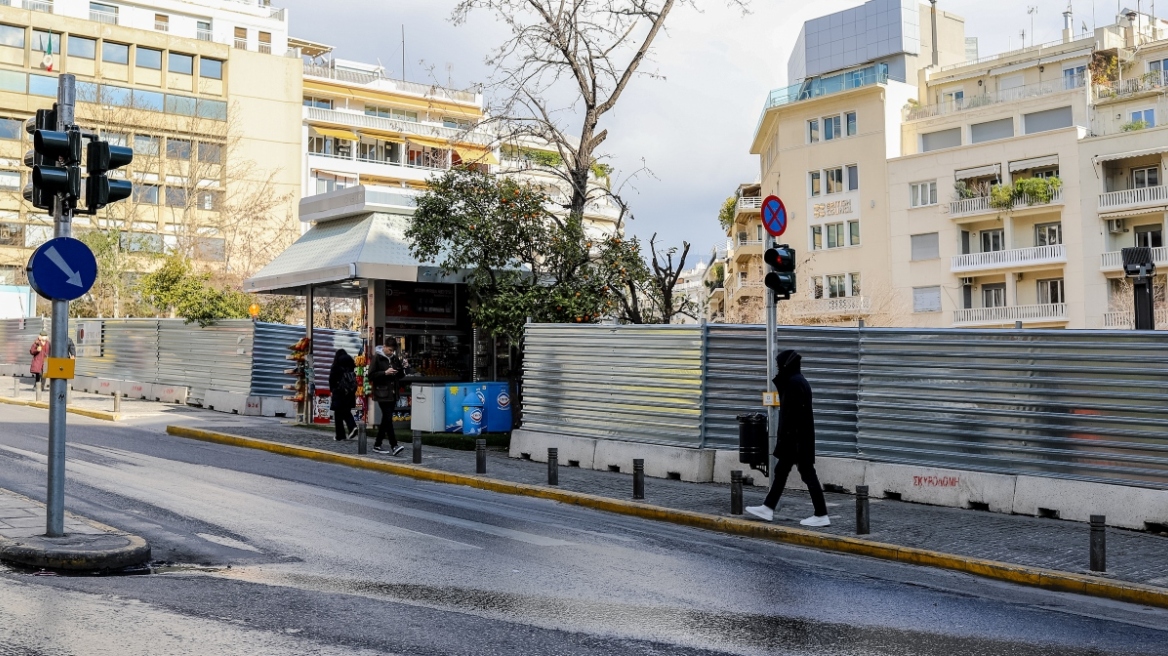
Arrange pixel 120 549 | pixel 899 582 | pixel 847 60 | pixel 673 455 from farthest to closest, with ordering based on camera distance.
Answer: pixel 847 60
pixel 673 455
pixel 899 582
pixel 120 549

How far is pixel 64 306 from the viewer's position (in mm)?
8820

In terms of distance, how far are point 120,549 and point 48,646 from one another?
99.6 inches

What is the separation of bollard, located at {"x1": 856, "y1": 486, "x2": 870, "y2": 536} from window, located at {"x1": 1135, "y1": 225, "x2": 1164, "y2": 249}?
4889 centimetres

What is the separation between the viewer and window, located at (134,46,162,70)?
70312 millimetres

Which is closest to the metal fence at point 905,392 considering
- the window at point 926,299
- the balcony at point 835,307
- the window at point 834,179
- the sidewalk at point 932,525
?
the sidewalk at point 932,525

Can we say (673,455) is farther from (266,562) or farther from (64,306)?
(64,306)

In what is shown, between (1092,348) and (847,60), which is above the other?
(847,60)

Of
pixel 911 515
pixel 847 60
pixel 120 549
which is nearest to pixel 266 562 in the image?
pixel 120 549

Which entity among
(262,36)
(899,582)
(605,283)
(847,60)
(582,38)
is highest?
(262,36)

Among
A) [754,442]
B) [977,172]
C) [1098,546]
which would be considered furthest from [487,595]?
[977,172]

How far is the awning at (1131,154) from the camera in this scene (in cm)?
5106

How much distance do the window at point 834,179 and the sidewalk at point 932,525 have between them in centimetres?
4814

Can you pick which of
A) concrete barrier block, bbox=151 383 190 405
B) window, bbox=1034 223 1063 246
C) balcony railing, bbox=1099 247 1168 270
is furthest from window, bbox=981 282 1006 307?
concrete barrier block, bbox=151 383 190 405

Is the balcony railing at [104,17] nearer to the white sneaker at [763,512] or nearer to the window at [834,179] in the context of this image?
the window at [834,179]
